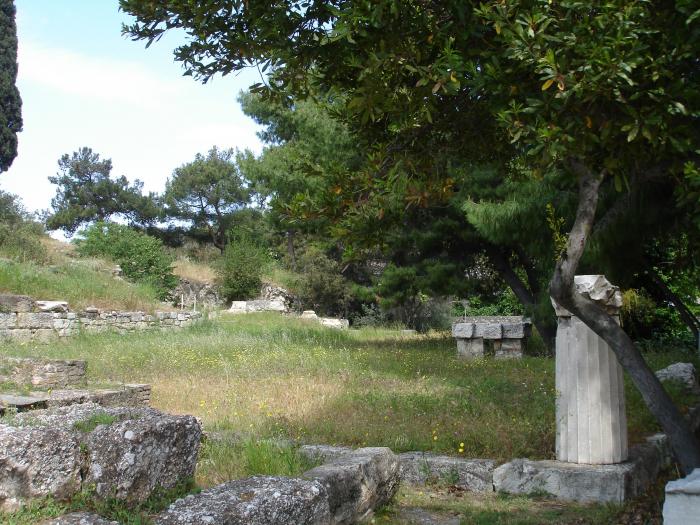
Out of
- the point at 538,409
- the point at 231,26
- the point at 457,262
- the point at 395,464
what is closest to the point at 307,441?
the point at 395,464

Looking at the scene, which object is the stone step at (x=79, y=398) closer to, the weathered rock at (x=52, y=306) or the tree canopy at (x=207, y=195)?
the weathered rock at (x=52, y=306)

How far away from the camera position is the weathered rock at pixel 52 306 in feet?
53.5

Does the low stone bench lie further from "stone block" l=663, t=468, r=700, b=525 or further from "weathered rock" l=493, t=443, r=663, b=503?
"stone block" l=663, t=468, r=700, b=525

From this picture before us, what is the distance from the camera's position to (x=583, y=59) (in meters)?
4.38

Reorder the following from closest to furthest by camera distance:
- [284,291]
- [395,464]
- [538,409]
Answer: [395,464], [538,409], [284,291]

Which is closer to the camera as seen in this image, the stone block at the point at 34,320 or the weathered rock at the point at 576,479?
the weathered rock at the point at 576,479

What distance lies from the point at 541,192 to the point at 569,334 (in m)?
5.18

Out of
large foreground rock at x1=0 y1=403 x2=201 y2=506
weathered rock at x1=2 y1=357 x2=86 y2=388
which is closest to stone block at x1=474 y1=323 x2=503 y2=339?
weathered rock at x1=2 y1=357 x2=86 y2=388

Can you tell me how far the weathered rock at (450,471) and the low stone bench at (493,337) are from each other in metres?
8.09

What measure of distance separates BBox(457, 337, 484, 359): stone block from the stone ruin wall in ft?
27.0

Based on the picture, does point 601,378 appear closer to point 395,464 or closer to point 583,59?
point 395,464

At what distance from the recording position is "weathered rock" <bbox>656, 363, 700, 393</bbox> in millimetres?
8781

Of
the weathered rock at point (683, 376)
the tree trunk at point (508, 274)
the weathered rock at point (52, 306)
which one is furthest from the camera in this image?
the weathered rock at point (52, 306)

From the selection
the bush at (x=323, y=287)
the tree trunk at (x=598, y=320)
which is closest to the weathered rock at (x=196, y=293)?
the bush at (x=323, y=287)
